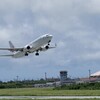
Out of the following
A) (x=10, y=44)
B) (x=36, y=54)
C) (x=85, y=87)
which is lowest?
(x=85, y=87)

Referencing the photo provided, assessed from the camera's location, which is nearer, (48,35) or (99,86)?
(48,35)

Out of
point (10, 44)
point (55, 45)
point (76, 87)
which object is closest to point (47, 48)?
point (55, 45)

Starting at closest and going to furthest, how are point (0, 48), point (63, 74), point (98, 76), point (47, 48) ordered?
1. point (47, 48)
2. point (0, 48)
3. point (98, 76)
4. point (63, 74)

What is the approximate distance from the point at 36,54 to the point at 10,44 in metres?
29.7

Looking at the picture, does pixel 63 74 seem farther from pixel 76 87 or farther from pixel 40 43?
pixel 40 43

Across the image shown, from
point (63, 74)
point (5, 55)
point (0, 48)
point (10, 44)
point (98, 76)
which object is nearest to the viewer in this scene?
point (0, 48)

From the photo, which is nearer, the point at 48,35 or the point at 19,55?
the point at 48,35

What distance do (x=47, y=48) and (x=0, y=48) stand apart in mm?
11597

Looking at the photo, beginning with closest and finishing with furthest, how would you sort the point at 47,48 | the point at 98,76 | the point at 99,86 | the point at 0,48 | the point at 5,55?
the point at 47,48 → the point at 0,48 → the point at 99,86 → the point at 5,55 → the point at 98,76

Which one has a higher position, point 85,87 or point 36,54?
point 36,54

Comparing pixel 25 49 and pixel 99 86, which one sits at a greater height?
pixel 25 49

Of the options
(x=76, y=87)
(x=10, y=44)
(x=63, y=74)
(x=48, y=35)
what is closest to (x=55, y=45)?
(x=48, y=35)

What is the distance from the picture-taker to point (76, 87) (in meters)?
82.1

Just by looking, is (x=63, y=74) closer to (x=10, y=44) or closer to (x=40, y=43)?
(x=10, y=44)
